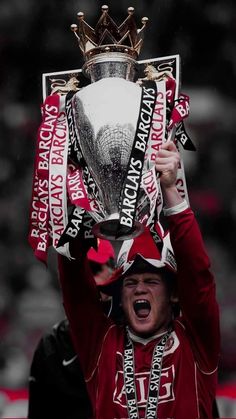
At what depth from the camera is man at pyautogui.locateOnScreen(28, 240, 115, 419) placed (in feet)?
11.3

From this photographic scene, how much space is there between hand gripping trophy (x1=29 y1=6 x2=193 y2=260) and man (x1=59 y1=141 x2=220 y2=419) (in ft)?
0.26

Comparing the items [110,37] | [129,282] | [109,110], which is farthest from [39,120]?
[109,110]

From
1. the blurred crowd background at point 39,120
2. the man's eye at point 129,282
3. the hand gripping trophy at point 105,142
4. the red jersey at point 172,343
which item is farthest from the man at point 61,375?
the blurred crowd background at point 39,120

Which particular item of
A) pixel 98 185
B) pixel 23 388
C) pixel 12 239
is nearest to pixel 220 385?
pixel 23 388

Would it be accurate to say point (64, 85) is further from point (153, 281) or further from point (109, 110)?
point (153, 281)

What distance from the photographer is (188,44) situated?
6.11m

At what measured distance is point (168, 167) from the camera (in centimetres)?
216

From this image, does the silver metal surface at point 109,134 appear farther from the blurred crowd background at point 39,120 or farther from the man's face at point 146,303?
the blurred crowd background at point 39,120

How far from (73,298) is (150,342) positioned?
25 cm

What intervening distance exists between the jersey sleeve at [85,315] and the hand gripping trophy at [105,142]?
0.22m

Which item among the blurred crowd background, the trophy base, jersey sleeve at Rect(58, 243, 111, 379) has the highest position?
the blurred crowd background

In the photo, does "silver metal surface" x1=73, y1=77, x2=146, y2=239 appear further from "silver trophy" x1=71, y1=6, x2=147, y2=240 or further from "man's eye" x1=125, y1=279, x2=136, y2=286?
"man's eye" x1=125, y1=279, x2=136, y2=286

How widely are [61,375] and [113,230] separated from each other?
1.49 metres

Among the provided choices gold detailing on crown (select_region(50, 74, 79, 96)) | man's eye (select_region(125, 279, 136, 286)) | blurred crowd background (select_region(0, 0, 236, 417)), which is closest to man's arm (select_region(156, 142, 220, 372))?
man's eye (select_region(125, 279, 136, 286))
